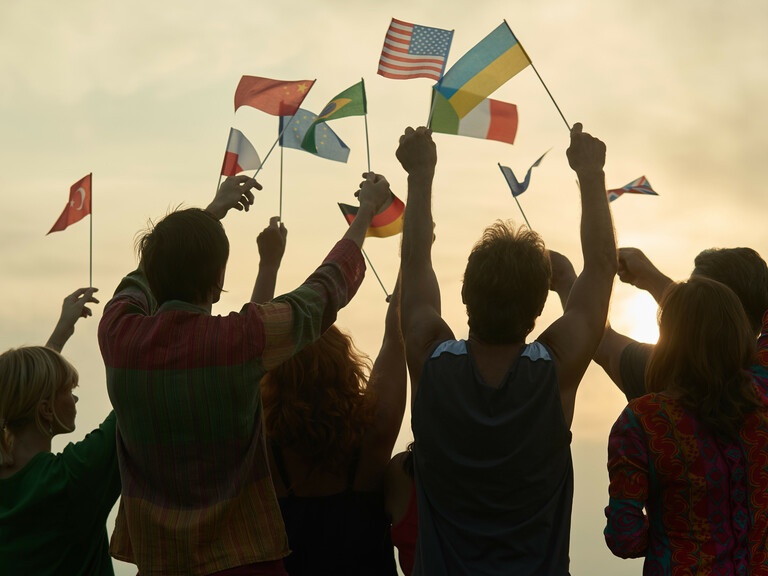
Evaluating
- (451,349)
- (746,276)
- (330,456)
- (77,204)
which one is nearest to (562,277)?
(746,276)

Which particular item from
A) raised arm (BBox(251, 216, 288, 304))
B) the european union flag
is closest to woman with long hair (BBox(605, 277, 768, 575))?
raised arm (BBox(251, 216, 288, 304))

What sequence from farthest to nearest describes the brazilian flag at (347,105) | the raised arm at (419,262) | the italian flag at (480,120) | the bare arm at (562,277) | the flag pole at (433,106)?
the brazilian flag at (347,105)
the italian flag at (480,120)
the flag pole at (433,106)
the bare arm at (562,277)
the raised arm at (419,262)

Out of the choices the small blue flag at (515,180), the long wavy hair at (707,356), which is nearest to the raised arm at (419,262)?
the long wavy hair at (707,356)

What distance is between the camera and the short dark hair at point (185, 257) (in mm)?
2689

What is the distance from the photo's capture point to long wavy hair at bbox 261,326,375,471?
3.00 m

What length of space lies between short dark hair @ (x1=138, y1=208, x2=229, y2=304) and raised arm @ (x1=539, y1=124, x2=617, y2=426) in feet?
3.55

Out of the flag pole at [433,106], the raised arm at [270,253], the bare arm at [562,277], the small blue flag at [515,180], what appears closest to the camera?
the bare arm at [562,277]

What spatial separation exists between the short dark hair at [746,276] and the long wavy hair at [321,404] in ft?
4.37

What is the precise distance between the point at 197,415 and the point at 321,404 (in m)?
0.60

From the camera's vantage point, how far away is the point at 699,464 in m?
2.57

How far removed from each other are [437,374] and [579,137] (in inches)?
42.5

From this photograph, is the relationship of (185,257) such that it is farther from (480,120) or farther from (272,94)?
Result: (272,94)

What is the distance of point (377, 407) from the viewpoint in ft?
10.2

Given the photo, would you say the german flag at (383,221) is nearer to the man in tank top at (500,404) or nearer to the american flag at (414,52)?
the american flag at (414,52)
